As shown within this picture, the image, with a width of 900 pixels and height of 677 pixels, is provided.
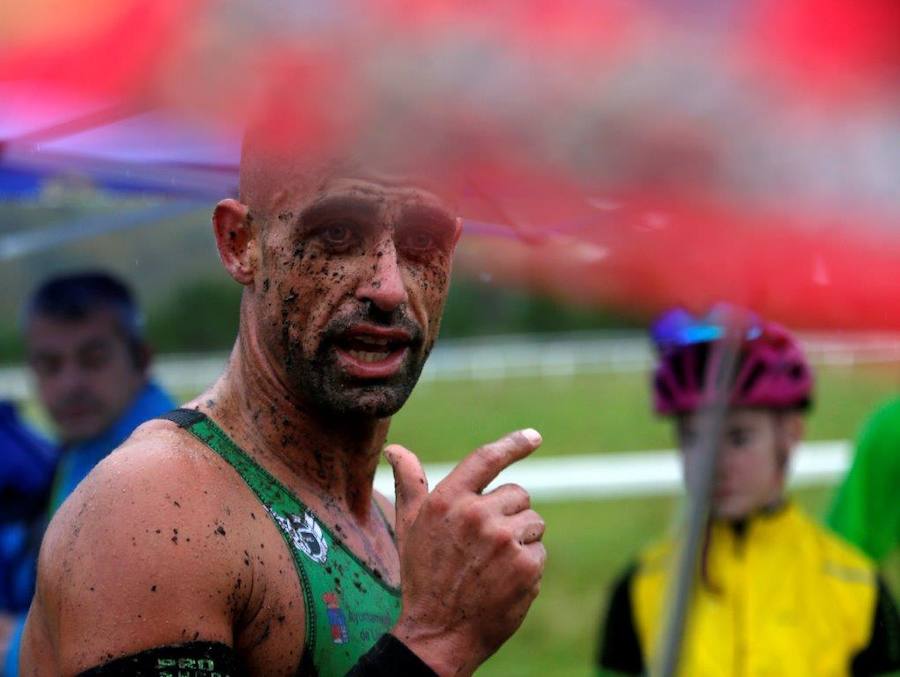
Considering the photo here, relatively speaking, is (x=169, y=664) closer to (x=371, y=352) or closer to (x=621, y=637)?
(x=371, y=352)

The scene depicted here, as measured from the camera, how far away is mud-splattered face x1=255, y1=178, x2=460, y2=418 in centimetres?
193

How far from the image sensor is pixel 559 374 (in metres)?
30.6

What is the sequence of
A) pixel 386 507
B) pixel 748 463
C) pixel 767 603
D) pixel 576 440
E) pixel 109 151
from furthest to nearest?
pixel 576 440 → pixel 748 463 → pixel 767 603 → pixel 109 151 → pixel 386 507

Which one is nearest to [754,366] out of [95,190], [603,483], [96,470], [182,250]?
[95,190]

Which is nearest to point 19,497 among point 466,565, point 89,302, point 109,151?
point 89,302

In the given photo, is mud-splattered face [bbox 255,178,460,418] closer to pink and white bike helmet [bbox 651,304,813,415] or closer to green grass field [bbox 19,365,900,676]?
pink and white bike helmet [bbox 651,304,813,415]

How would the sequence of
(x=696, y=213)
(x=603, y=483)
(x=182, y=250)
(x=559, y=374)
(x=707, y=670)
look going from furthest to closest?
(x=559, y=374) → (x=603, y=483) → (x=182, y=250) → (x=707, y=670) → (x=696, y=213)

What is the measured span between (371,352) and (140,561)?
437 millimetres

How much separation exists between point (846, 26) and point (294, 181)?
869mm

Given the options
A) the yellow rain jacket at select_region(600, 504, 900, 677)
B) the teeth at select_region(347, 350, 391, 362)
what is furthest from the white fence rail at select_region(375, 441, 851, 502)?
the teeth at select_region(347, 350, 391, 362)

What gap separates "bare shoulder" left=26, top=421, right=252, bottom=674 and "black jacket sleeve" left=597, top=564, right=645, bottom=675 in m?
2.26

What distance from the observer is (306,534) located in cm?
199

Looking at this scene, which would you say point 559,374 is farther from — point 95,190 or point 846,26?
point 846,26

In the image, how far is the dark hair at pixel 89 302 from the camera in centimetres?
457
